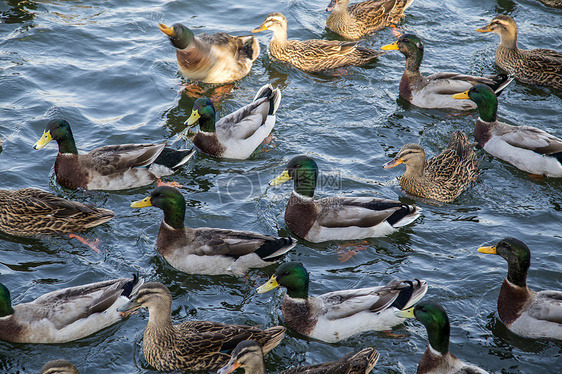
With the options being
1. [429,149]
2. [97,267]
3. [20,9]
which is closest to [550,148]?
[429,149]

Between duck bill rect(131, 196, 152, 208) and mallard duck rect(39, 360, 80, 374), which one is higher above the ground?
duck bill rect(131, 196, 152, 208)

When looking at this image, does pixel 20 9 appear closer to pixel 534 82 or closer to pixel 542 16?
pixel 534 82

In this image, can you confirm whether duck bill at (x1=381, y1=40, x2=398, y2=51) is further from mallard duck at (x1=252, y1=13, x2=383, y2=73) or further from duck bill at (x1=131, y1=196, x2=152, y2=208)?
duck bill at (x1=131, y1=196, x2=152, y2=208)

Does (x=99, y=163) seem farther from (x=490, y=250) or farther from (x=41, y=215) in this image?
(x=490, y=250)

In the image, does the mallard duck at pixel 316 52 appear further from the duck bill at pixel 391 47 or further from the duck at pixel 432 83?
the duck at pixel 432 83

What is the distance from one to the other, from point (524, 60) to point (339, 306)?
768 centimetres

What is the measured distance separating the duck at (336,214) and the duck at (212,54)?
13.9 ft

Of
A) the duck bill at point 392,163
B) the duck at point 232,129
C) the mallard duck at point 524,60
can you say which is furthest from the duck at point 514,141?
the duck at point 232,129

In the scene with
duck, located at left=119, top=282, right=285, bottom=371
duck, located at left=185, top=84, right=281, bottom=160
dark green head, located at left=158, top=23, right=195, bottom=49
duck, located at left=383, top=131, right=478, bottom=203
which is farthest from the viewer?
dark green head, located at left=158, top=23, right=195, bottom=49

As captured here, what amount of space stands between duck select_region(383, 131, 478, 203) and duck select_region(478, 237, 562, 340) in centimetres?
201

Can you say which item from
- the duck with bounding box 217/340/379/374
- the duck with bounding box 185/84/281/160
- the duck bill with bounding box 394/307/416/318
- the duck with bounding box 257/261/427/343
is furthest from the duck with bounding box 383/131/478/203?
the duck with bounding box 217/340/379/374

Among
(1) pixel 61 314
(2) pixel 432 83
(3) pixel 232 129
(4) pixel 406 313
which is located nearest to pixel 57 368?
(1) pixel 61 314

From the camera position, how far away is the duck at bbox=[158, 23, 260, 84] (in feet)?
37.9

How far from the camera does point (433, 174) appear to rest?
9016 mm
